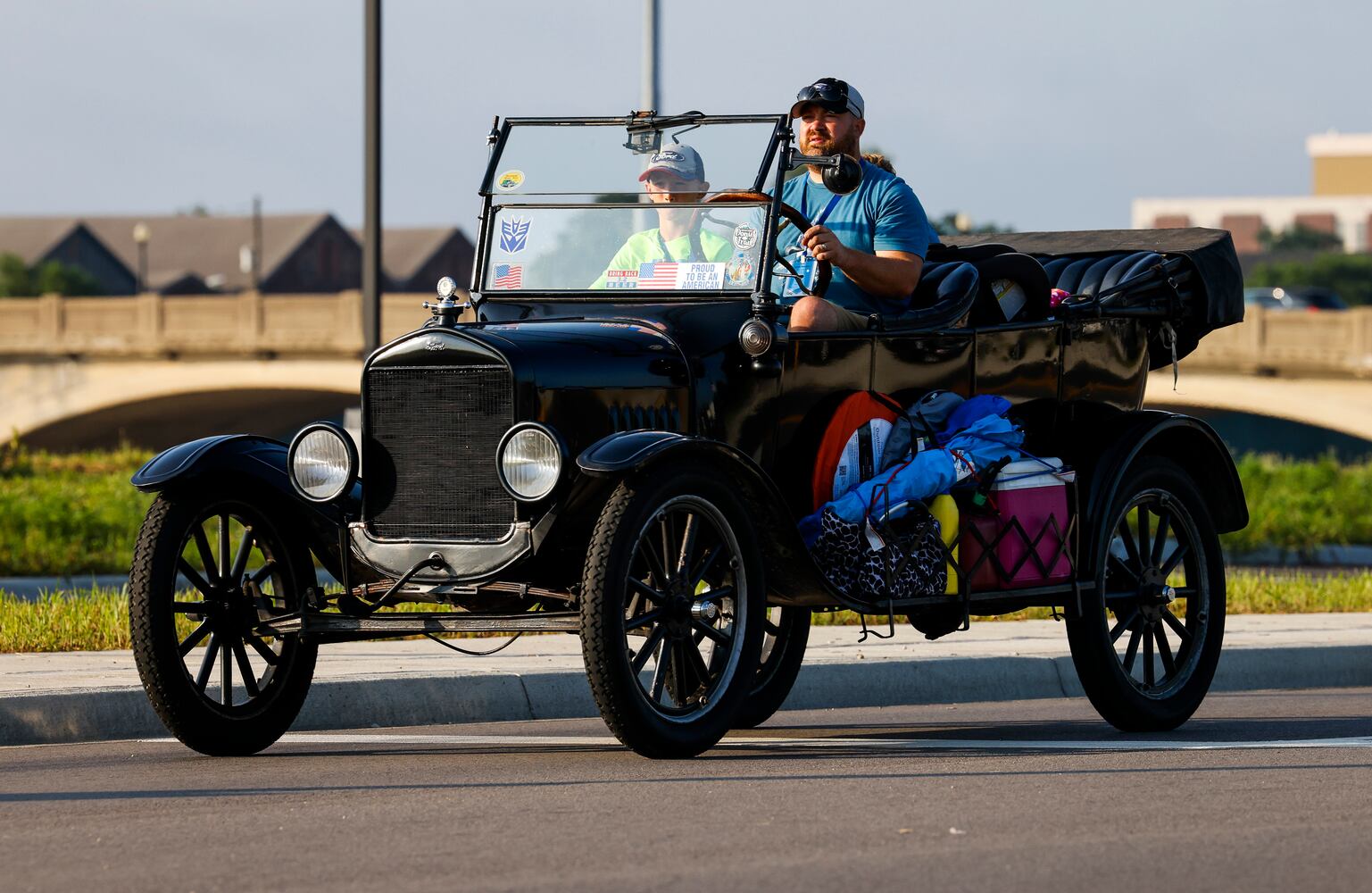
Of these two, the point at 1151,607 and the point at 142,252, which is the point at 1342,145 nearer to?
the point at 142,252

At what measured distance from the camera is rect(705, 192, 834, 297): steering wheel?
27.1ft

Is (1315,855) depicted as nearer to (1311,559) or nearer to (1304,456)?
(1311,559)

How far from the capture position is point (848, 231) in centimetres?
864

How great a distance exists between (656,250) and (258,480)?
1615 mm

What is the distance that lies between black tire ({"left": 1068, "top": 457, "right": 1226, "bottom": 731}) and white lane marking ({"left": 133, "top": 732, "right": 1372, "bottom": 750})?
1.25 feet

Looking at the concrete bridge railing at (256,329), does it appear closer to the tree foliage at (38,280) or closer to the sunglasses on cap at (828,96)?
the sunglasses on cap at (828,96)

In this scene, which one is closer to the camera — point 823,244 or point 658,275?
point 823,244

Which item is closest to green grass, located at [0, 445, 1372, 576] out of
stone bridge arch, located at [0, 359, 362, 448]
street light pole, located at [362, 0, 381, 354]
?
street light pole, located at [362, 0, 381, 354]

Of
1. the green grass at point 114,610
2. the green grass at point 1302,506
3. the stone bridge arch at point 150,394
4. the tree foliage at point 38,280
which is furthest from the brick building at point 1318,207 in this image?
the green grass at point 114,610

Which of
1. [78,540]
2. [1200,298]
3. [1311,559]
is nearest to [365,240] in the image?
[78,540]

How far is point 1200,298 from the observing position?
31.9 ft

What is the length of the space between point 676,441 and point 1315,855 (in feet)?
7.72

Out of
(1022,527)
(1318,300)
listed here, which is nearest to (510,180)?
(1022,527)

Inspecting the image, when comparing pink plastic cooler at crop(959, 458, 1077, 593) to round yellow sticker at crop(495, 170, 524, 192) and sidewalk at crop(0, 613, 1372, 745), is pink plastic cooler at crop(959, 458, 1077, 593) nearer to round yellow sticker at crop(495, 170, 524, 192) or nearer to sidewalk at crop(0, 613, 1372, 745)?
sidewalk at crop(0, 613, 1372, 745)
